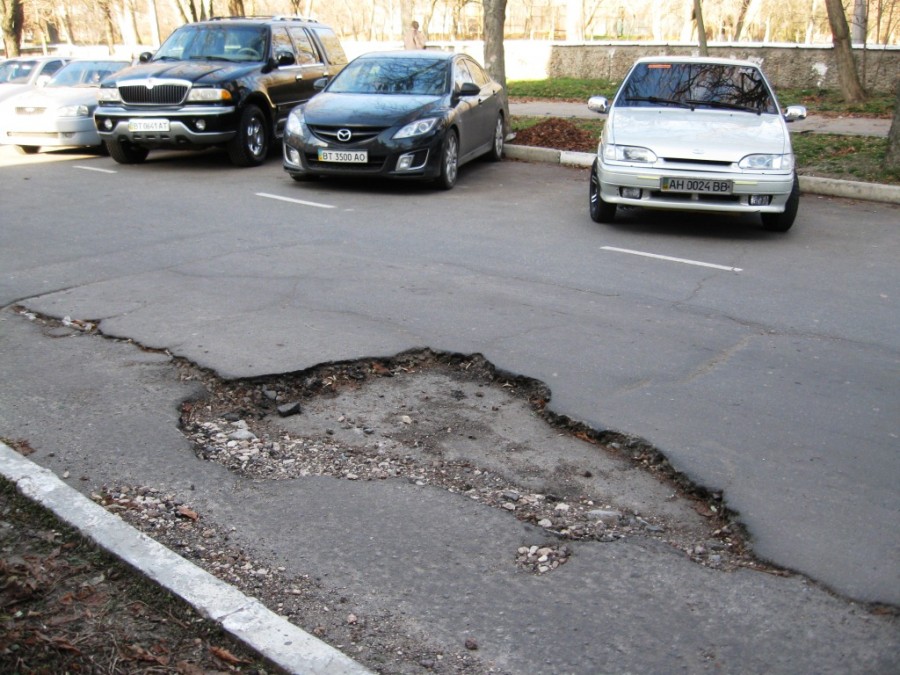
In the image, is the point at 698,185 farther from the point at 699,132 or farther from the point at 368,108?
the point at 368,108

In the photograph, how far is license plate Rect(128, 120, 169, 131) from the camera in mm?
12961

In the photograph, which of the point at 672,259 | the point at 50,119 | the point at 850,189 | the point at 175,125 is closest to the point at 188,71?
the point at 175,125

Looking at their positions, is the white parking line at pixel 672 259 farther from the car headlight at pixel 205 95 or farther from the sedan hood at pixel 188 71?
the sedan hood at pixel 188 71

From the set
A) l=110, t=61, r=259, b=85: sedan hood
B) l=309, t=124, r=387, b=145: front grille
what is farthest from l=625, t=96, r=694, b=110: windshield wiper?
l=110, t=61, r=259, b=85: sedan hood

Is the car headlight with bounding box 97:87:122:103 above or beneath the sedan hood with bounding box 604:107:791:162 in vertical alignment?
above

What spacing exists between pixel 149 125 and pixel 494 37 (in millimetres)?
6604

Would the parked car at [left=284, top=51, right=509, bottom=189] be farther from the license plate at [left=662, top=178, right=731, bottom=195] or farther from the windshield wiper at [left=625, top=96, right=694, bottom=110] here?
the license plate at [left=662, top=178, right=731, bottom=195]

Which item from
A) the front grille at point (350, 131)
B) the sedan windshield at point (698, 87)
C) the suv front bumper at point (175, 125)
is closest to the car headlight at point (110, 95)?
the suv front bumper at point (175, 125)

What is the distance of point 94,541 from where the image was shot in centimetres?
350

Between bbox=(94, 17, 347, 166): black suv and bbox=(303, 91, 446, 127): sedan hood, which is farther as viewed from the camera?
bbox=(94, 17, 347, 166): black suv

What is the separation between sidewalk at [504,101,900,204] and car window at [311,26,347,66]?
12.9ft

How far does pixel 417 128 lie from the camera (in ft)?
37.1

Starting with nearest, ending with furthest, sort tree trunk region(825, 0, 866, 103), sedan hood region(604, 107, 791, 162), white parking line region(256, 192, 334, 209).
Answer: sedan hood region(604, 107, 791, 162), white parking line region(256, 192, 334, 209), tree trunk region(825, 0, 866, 103)

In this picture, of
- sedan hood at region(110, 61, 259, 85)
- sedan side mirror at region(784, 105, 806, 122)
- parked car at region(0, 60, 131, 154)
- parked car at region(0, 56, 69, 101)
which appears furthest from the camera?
parked car at region(0, 56, 69, 101)
